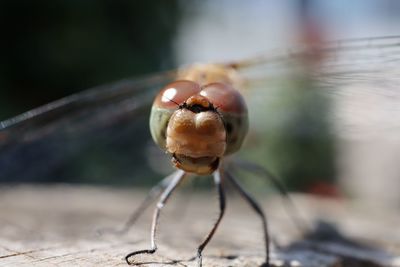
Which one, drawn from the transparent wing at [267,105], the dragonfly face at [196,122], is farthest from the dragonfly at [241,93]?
the dragonfly face at [196,122]

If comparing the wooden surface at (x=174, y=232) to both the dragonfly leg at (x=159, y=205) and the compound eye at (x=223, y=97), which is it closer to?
the dragonfly leg at (x=159, y=205)

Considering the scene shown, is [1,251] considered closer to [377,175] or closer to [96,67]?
[96,67]

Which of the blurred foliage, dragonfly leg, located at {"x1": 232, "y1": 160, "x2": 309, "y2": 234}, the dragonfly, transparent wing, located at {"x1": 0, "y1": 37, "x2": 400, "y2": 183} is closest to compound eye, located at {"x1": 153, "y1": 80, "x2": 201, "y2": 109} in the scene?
the dragonfly

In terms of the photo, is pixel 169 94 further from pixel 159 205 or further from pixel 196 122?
pixel 159 205

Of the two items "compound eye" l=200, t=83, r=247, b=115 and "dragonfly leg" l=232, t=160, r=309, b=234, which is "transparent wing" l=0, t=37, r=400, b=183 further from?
"compound eye" l=200, t=83, r=247, b=115

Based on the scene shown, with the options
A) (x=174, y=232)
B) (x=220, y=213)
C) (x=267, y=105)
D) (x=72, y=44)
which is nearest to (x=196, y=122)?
(x=220, y=213)

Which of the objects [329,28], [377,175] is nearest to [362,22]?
[329,28]
